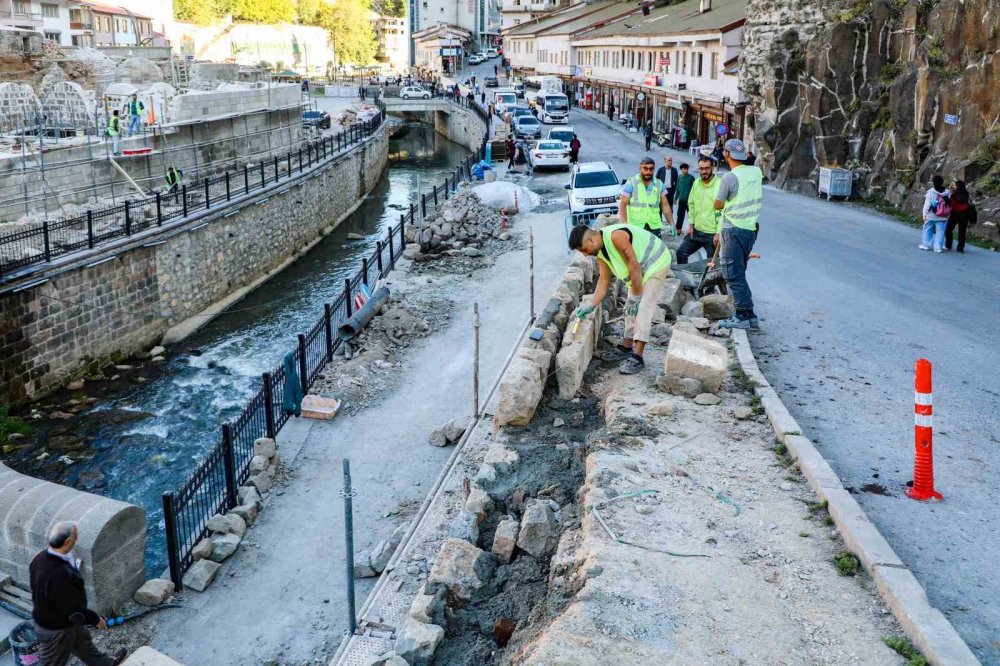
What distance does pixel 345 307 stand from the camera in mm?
17562

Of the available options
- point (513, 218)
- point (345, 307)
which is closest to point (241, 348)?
point (345, 307)

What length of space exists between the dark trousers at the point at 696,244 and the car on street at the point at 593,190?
8.66 m

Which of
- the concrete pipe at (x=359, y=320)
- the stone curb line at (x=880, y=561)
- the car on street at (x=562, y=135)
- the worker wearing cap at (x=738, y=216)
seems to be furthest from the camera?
the car on street at (x=562, y=135)

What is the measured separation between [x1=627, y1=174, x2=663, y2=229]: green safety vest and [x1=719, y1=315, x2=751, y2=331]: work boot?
2572 mm

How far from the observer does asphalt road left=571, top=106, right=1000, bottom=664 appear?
19.1 feet

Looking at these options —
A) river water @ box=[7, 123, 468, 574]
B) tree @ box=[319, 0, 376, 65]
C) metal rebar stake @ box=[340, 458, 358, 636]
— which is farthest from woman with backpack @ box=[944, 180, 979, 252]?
tree @ box=[319, 0, 376, 65]

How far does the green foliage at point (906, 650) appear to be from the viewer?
4.54 metres

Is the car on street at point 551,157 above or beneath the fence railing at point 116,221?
above

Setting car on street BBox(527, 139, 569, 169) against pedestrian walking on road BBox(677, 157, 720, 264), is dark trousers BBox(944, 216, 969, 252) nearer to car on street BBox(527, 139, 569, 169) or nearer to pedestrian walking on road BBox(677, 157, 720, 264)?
pedestrian walking on road BBox(677, 157, 720, 264)

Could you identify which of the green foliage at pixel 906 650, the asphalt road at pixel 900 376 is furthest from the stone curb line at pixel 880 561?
the asphalt road at pixel 900 376

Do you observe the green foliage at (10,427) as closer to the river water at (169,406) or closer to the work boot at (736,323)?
the river water at (169,406)

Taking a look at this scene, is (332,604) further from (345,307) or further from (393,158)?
(393,158)

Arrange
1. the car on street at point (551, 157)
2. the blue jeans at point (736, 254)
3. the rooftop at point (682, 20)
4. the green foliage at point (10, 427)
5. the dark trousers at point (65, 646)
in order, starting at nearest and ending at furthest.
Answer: the dark trousers at point (65, 646) < the blue jeans at point (736, 254) < the green foliage at point (10, 427) < the car on street at point (551, 157) < the rooftop at point (682, 20)

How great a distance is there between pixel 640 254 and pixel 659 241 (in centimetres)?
31
